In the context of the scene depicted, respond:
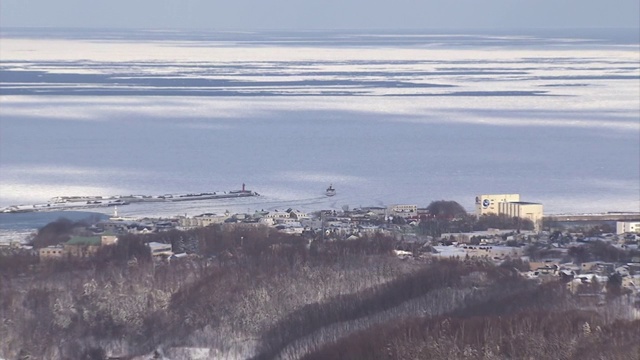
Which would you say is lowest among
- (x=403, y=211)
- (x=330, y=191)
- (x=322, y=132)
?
(x=403, y=211)

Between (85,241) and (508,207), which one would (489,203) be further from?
(85,241)

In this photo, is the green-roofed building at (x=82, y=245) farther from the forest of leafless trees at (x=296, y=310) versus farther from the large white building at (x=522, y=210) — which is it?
the large white building at (x=522, y=210)

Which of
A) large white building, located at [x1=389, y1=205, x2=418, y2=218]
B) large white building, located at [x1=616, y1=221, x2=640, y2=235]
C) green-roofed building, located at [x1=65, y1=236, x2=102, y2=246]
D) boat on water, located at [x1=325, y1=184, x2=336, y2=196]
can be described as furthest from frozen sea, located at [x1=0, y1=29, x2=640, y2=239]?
green-roofed building, located at [x1=65, y1=236, x2=102, y2=246]

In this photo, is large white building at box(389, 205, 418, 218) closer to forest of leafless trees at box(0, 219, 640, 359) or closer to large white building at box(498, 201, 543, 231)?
large white building at box(498, 201, 543, 231)

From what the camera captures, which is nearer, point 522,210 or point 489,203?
point 522,210

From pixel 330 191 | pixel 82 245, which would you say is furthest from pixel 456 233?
pixel 330 191

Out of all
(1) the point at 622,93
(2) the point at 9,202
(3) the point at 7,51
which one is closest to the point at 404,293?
(2) the point at 9,202

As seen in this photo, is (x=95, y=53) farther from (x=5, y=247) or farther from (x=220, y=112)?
(x=5, y=247)
